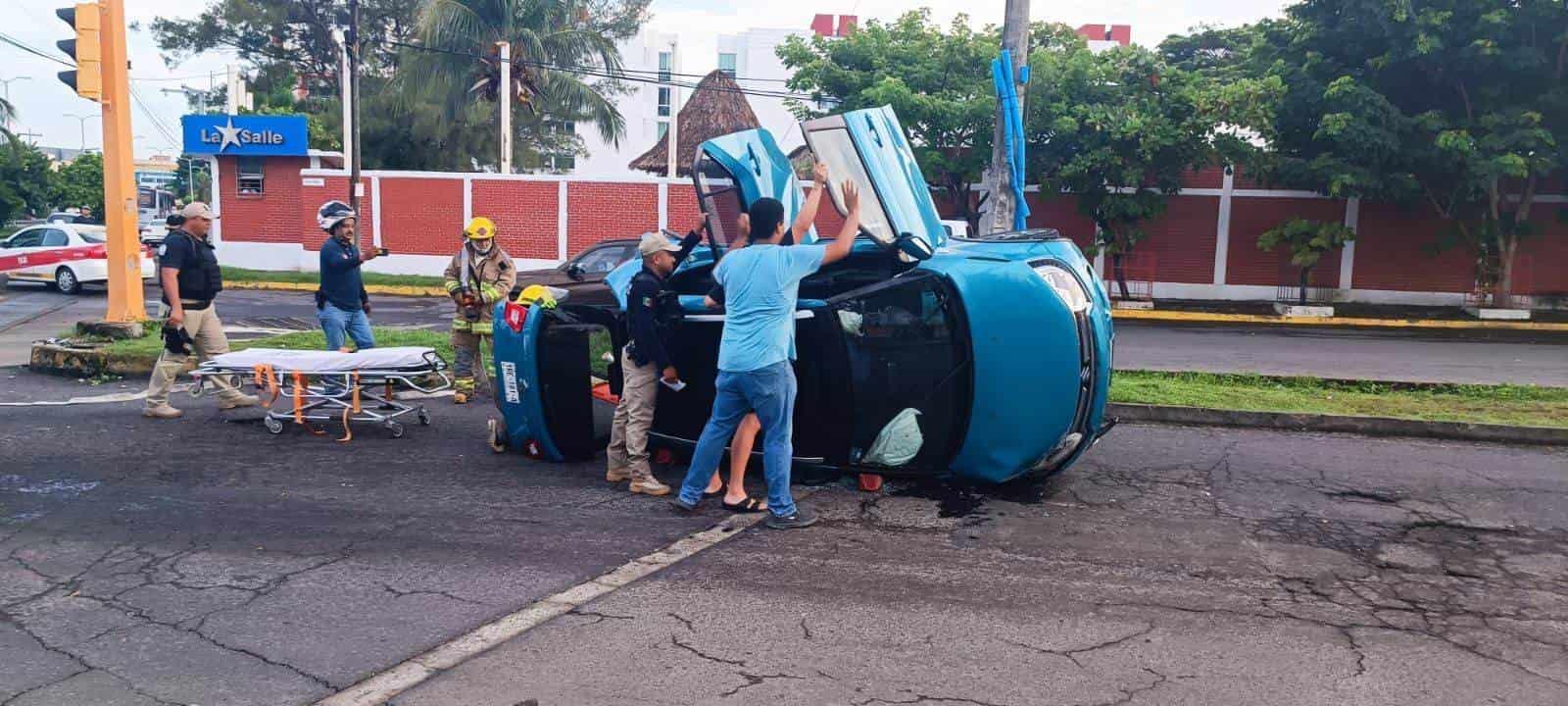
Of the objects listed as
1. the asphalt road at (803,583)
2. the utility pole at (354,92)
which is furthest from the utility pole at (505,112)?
the asphalt road at (803,583)

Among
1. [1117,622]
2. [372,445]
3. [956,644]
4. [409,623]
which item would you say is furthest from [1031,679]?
[372,445]

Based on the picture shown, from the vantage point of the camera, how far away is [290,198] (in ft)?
97.7

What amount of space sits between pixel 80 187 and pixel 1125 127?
1992 inches

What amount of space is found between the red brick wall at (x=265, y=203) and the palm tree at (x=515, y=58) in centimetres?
594

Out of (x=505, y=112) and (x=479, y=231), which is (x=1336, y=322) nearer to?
(x=479, y=231)

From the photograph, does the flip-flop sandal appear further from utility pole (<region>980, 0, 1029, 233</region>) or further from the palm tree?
the palm tree

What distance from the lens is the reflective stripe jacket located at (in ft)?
31.3

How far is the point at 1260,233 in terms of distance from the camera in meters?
25.1

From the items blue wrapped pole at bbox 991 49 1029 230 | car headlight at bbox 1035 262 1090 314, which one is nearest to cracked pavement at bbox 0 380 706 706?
car headlight at bbox 1035 262 1090 314

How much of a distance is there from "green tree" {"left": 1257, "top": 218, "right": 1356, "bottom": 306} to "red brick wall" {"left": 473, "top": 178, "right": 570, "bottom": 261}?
15.8 m

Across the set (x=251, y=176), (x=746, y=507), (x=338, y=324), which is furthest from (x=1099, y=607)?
(x=251, y=176)

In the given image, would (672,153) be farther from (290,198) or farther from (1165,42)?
(1165,42)

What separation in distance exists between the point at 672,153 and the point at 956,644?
95.3ft

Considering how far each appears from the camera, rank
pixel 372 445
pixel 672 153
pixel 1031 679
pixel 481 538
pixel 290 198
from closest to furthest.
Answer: pixel 1031 679 < pixel 481 538 < pixel 372 445 < pixel 290 198 < pixel 672 153
